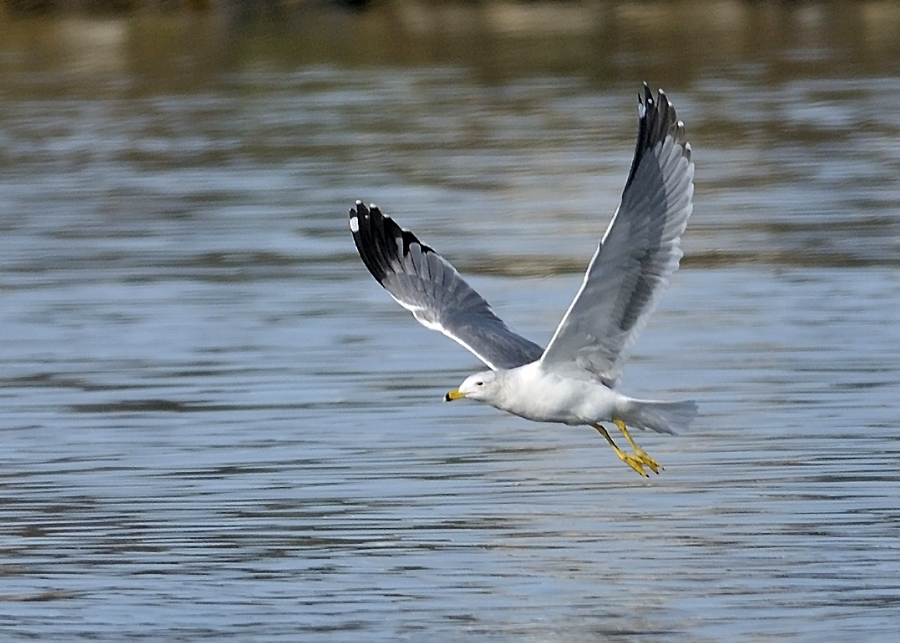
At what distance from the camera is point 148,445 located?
11.5 m

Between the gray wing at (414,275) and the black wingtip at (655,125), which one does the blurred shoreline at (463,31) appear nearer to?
the gray wing at (414,275)

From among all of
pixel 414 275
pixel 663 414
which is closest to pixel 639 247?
pixel 663 414

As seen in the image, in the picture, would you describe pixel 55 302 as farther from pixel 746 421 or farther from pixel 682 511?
pixel 682 511

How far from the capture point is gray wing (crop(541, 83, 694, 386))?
28.0 feet

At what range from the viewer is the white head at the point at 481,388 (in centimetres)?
916

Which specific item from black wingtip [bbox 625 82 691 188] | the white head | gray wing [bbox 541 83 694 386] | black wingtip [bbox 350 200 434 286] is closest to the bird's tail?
gray wing [bbox 541 83 694 386]

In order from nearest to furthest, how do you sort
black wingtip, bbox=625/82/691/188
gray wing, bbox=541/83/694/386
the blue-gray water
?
black wingtip, bbox=625/82/691/188 → gray wing, bbox=541/83/694/386 → the blue-gray water

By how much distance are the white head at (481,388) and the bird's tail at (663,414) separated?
563 millimetres

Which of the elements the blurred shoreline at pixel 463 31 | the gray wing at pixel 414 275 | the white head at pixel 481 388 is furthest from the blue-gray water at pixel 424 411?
the blurred shoreline at pixel 463 31

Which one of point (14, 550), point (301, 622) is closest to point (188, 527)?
point (14, 550)

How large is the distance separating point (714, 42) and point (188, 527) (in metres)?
27.7

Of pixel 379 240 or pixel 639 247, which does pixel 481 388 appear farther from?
pixel 379 240

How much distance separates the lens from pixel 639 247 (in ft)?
28.7

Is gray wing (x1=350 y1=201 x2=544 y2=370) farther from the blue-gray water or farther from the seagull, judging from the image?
the blue-gray water
